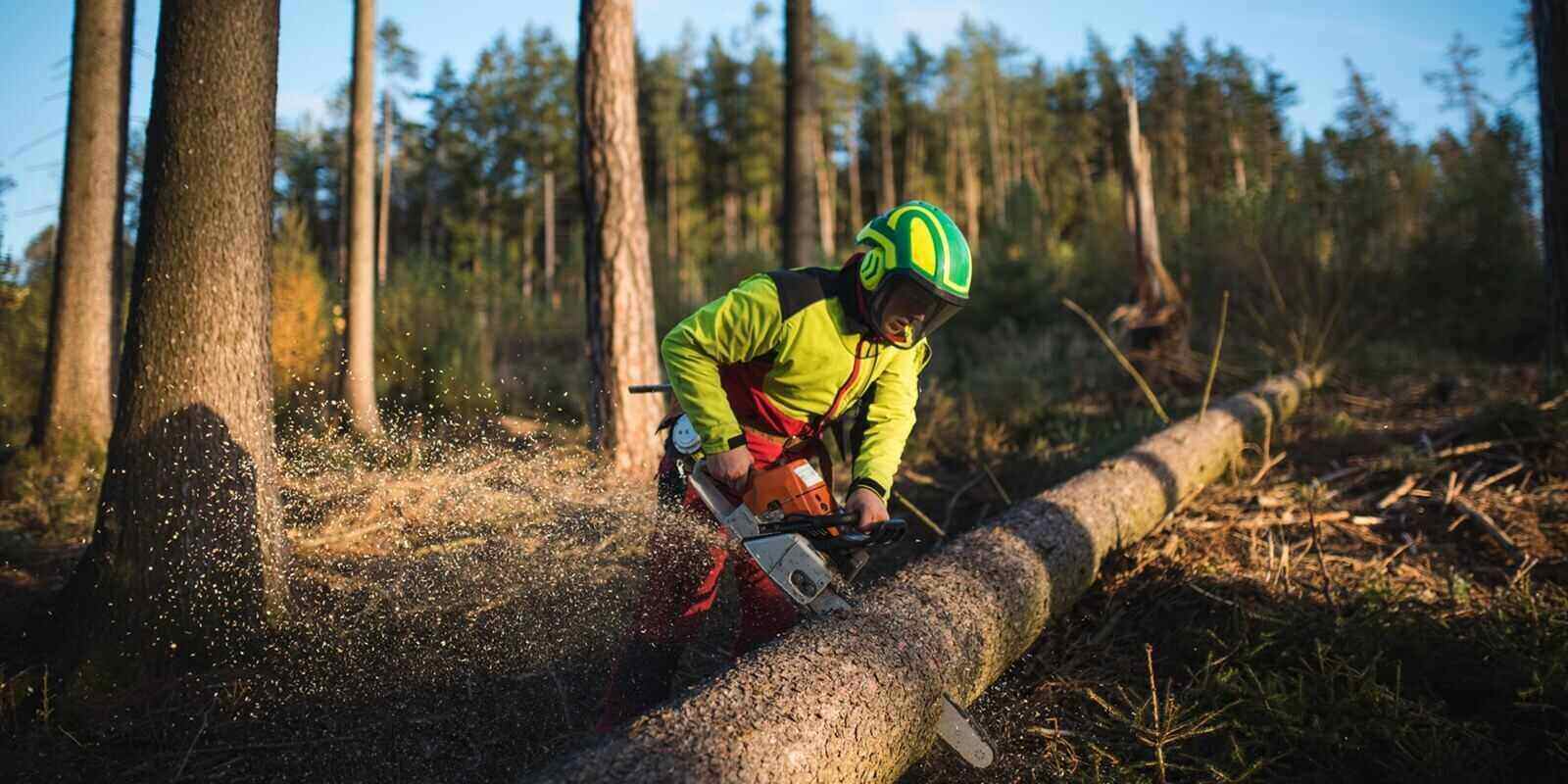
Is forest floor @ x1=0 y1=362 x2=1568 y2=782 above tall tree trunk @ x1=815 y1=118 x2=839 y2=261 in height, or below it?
below

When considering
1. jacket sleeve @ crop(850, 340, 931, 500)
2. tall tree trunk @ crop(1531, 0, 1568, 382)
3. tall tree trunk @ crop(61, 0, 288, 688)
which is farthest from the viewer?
tall tree trunk @ crop(1531, 0, 1568, 382)

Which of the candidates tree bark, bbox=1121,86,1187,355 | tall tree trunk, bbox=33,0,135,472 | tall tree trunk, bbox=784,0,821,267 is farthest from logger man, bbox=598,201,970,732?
tree bark, bbox=1121,86,1187,355

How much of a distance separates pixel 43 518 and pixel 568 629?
3.94 meters

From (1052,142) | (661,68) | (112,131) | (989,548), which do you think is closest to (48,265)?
(112,131)

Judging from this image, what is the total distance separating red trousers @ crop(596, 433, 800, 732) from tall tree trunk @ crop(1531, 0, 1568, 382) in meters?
5.70

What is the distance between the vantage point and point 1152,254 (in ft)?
31.7

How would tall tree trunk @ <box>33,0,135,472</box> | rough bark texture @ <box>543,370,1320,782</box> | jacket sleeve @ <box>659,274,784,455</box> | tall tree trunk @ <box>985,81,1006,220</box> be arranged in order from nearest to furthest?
1. rough bark texture @ <box>543,370,1320,782</box>
2. jacket sleeve @ <box>659,274,784,455</box>
3. tall tree trunk @ <box>33,0,135,472</box>
4. tall tree trunk @ <box>985,81,1006,220</box>

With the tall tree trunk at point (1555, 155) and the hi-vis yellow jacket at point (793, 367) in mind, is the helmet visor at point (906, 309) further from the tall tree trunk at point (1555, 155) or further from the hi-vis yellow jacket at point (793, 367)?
the tall tree trunk at point (1555, 155)

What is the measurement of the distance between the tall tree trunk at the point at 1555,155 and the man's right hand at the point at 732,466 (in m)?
5.82

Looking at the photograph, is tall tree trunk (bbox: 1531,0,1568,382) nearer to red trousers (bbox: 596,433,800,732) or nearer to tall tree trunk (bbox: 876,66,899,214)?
red trousers (bbox: 596,433,800,732)

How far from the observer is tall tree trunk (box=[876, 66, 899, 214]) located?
1697 inches

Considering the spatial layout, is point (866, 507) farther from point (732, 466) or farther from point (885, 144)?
point (885, 144)

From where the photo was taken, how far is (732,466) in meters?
2.59

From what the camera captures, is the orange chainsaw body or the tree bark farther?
the tree bark
